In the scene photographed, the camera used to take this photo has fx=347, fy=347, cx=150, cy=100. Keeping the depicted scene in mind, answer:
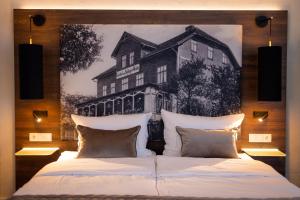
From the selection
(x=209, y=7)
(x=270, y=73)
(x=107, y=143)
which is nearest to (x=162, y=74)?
(x=209, y=7)

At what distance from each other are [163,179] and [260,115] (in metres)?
1.60

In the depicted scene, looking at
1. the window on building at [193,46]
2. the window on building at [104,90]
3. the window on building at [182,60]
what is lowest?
the window on building at [104,90]

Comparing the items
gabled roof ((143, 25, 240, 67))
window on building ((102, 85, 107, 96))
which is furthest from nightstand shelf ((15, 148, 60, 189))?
gabled roof ((143, 25, 240, 67))

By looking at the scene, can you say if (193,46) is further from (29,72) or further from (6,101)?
(6,101)

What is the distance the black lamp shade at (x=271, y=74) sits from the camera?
11.4ft

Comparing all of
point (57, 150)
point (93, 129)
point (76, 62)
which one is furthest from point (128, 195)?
point (76, 62)

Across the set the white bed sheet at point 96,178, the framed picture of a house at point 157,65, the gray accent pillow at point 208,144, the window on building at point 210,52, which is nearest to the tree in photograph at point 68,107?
the framed picture of a house at point 157,65

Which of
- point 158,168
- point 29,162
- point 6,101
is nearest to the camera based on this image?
point 158,168

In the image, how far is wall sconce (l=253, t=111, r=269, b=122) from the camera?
145 inches

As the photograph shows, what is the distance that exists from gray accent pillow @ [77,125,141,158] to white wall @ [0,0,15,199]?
96 cm

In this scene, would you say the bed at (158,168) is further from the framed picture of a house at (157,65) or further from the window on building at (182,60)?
→ the window on building at (182,60)

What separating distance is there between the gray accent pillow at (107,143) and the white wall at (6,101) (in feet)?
3.15

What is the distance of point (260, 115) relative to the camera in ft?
12.1

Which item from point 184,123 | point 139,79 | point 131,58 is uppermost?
point 131,58
